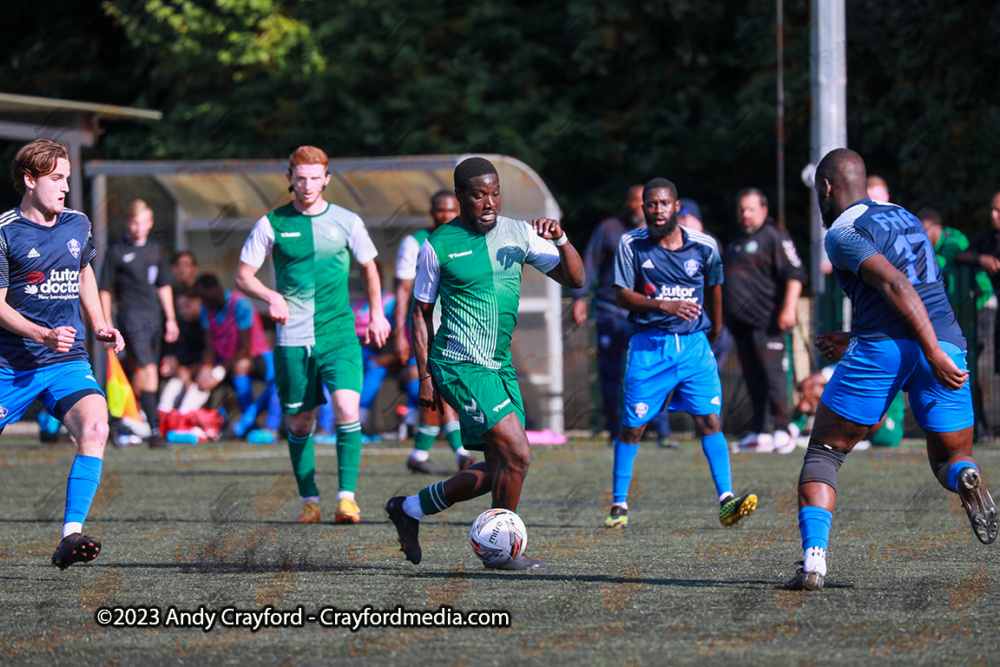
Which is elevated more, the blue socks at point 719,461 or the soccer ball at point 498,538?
the soccer ball at point 498,538

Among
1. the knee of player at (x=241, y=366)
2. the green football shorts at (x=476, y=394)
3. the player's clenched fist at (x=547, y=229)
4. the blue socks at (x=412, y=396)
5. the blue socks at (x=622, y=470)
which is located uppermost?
the player's clenched fist at (x=547, y=229)

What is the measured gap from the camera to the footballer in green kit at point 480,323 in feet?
20.5

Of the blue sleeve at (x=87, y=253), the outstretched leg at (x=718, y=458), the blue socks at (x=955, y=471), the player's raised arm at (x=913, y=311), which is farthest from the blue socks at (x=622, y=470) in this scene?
the blue sleeve at (x=87, y=253)

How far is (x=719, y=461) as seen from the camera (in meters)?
8.12

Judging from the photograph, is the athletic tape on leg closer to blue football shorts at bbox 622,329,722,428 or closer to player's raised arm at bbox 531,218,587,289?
player's raised arm at bbox 531,218,587,289

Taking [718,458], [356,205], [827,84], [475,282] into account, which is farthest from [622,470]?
[356,205]

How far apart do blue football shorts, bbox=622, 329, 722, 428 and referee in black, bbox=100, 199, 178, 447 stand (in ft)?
24.0

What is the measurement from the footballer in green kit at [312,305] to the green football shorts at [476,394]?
80.6 inches

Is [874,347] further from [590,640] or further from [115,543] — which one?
[115,543]

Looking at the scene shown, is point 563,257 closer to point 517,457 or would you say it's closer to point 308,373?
point 517,457

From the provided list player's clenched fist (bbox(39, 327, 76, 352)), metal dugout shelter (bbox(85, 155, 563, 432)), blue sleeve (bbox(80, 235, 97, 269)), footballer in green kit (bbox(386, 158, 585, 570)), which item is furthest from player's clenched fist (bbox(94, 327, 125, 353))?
metal dugout shelter (bbox(85, 155, 563, 432))

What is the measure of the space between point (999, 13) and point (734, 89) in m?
4.71

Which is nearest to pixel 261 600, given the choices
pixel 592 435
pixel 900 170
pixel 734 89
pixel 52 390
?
pixel 52 390

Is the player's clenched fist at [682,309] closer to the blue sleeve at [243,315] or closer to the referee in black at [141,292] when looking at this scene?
the referee in black at [141,292]
